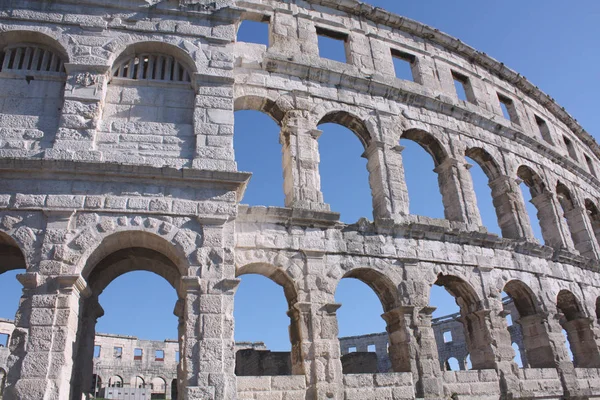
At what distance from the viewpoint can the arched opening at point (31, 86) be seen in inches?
306

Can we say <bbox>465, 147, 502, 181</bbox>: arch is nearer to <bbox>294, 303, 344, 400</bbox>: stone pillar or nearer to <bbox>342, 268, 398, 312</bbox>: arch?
<bbox>342, 268, 398, 312</bbox>: arch

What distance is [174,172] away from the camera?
7527mm

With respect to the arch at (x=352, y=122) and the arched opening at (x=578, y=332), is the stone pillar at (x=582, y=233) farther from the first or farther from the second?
the arch at (x=352, y=122)

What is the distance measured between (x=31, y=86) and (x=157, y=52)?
224 centimetres

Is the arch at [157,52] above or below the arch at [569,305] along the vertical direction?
above

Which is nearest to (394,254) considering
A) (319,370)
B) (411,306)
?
(411,306)

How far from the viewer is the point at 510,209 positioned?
42.8 feet

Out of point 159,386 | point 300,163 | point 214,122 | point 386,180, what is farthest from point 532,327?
point 159,386

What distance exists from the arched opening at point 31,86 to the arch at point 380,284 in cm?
601

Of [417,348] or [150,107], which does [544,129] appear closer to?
[417,348]

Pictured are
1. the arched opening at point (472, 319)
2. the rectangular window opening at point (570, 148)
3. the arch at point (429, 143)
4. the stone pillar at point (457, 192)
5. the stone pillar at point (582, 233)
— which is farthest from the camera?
the rectangular window opening at point (570, 148)

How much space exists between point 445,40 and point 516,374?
9.68 metres

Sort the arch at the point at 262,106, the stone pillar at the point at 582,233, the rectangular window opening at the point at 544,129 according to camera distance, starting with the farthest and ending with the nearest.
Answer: the rectangular window opening at the point at 544,129 < the stone pillar at the point at 582,233 < the arch at the point at 262,106

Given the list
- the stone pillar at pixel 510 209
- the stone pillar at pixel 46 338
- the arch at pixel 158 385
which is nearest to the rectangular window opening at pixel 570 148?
the stone pillar at pixel 510 209
